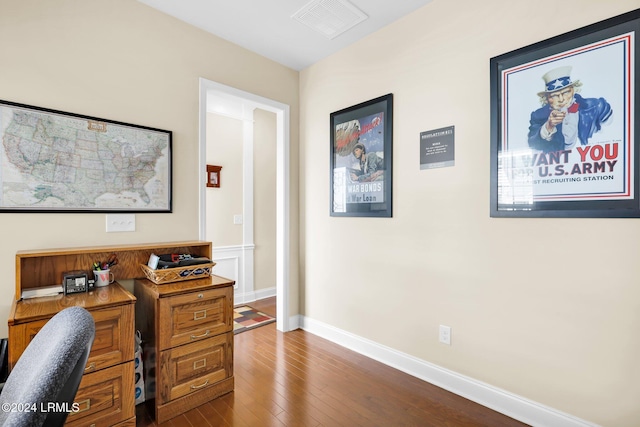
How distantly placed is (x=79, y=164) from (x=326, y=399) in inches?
91.7

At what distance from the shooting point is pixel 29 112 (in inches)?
75.2

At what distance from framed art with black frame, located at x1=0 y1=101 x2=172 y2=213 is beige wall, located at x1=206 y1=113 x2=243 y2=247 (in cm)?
163

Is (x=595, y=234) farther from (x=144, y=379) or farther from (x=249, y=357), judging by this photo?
(x=144, y=379)

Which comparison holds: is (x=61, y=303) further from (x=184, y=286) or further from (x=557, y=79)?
(x=557, y=79)

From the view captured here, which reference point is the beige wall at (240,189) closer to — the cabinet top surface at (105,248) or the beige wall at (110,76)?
the beige wall at (110,76)

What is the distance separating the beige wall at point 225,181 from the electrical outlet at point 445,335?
292cm

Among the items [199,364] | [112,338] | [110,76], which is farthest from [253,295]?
[110,76]

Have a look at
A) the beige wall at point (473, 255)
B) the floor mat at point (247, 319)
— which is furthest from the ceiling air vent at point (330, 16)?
the floor mat at point (247, 319)

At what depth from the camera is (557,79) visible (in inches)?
71.6

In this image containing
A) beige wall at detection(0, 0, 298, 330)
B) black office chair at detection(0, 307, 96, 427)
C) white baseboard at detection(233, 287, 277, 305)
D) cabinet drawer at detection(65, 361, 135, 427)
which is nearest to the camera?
black office chair at detection(0, 307, 96, 427)

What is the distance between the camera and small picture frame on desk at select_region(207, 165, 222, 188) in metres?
4.07

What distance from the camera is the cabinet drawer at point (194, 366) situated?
1.95 metres

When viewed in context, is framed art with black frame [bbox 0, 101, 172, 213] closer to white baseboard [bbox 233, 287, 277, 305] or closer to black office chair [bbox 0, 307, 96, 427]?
black office chair [bbox 0, 307, 96, 427]

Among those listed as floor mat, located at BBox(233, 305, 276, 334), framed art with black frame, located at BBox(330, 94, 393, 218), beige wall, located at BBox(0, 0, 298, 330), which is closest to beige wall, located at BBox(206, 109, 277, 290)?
floor mat, located at BBox(233, 305, 276, 334)
